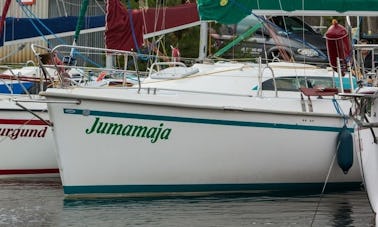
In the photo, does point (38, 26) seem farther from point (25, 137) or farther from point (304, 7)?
point (304, 7)

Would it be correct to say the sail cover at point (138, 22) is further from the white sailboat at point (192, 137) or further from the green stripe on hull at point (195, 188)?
the green stripe on hull at point (195, 188)

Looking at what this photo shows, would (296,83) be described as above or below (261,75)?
below

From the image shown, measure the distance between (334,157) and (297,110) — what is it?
1045 mm

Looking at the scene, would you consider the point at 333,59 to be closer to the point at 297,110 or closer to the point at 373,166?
the point at 297,110

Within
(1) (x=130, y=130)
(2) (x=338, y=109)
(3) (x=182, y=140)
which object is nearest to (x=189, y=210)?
(3) (x=182, y=140)

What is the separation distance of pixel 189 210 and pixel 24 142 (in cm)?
458

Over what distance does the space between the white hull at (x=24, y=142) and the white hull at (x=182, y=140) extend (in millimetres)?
2867

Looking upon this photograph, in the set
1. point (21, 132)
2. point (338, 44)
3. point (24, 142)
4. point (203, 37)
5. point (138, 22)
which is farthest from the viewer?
point (138, 22)

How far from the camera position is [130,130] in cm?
1515

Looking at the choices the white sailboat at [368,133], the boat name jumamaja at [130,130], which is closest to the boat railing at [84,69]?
the boat name jumamaja at [130,130]

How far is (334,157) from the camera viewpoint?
16031mm

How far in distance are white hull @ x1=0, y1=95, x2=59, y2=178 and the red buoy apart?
5.10 m

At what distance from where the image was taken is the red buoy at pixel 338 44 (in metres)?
15.5

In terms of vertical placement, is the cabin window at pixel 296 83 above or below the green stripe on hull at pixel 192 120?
above
